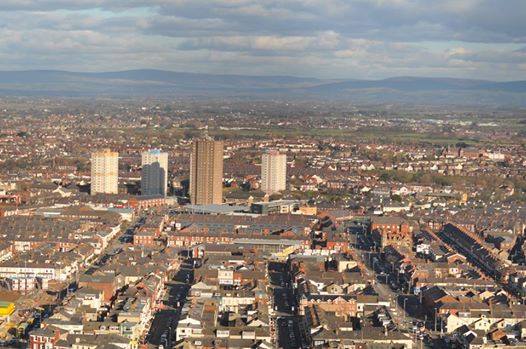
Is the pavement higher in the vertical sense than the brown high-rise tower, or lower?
lower

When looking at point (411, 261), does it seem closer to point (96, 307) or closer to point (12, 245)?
point (96, 307)

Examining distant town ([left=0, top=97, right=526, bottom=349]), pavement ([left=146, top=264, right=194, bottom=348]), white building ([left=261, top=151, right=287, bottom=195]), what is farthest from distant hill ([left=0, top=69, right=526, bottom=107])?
pavement ([left=146, top=264, right=194, bottom=348])

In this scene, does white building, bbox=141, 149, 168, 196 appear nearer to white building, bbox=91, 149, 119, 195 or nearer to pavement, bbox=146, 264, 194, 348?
white building, bbox=91, 149, 119, 195

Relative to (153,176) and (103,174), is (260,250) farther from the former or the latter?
(103,174)

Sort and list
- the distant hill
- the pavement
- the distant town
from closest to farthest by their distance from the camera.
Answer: the pavement, the distant town, the distant hill

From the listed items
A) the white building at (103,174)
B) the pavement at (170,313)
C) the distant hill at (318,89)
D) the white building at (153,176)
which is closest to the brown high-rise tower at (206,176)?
the white building at (153,176)

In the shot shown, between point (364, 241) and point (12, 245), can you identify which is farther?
point (364, 241)

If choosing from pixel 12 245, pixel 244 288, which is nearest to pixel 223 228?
pixel 12 245

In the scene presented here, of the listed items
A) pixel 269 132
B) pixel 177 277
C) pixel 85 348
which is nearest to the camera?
pixel 85 348
